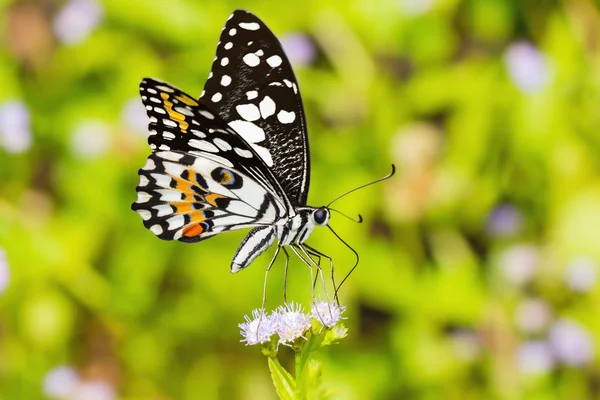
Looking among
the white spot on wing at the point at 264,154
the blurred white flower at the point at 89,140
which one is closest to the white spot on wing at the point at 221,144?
the white spot on wing at the point at 264,154

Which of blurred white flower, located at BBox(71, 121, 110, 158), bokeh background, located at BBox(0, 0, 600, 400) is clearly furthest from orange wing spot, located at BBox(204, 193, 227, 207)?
blurred white flower, located at BBox(71, 121, 110, 158)

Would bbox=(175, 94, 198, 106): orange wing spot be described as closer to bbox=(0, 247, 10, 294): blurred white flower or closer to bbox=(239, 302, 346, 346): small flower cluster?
bbox=(239, 302, 346, 346): small flower cluster

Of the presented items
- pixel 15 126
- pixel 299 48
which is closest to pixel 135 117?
pixel 15 126

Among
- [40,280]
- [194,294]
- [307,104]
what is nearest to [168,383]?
[194,294]

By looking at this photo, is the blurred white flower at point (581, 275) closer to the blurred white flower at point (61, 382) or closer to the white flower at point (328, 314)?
the blurred white flower at point (61, 382)

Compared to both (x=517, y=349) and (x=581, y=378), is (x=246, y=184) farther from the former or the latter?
(x=581, y=378)

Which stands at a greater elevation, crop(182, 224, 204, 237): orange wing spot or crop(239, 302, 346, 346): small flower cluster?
crop(182, 224, 204, 237): orange wing spot
